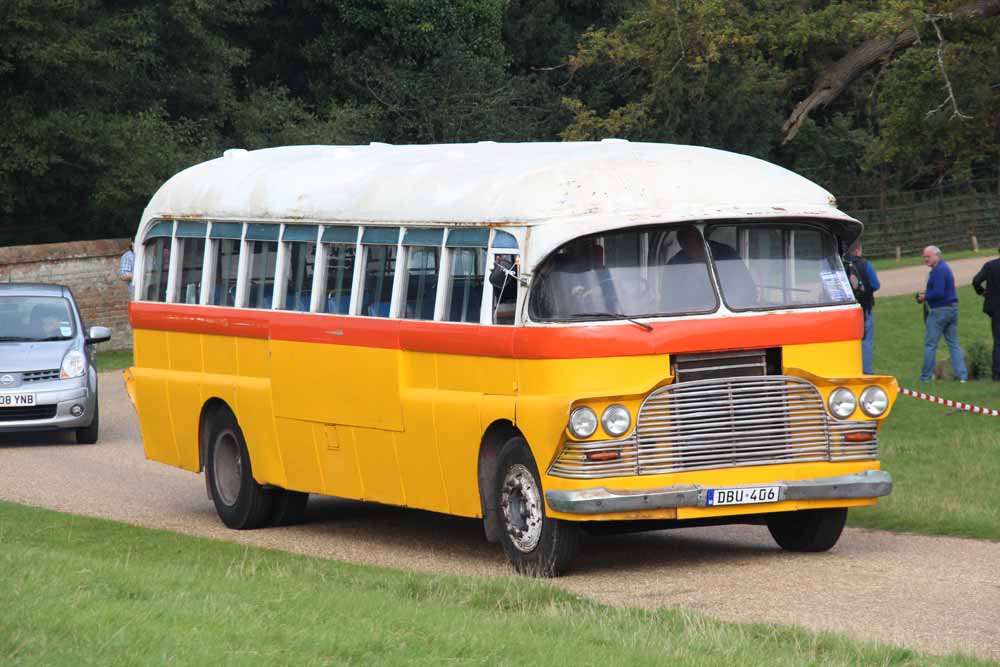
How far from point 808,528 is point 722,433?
A: 4.63ft

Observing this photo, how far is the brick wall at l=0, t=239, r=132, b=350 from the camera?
36281mm

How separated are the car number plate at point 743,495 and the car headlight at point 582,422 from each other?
0.81 m

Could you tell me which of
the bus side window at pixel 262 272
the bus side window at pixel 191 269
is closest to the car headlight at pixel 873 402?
the bus side window at pixel 262 272

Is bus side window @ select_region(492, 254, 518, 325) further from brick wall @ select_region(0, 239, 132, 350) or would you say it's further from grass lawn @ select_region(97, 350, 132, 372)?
brick wall @ select_region(0, 239, 132, 350)

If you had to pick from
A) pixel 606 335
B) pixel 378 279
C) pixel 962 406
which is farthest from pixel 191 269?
→ pixel 962 406

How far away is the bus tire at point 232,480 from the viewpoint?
50.6ft

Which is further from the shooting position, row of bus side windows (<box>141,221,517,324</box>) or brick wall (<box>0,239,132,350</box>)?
brick wall (<box>0,239,132,350</box>)

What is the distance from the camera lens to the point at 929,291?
25.5 metres

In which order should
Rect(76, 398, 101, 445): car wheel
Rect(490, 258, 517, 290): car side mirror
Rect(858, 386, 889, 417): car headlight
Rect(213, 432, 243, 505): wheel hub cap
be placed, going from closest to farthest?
Rect(490, 258, 517, 290): car side mirror < Rect(858, 386, 889, 417): car headlight < Rect(213, 432, 243, 505): wheel hub cap < Rect(76, 398, 101, 445): car wheel

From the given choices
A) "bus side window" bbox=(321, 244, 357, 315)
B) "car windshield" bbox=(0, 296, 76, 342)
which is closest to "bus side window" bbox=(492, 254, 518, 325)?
"bus side window" bbox=(321, 244, 357, 315)

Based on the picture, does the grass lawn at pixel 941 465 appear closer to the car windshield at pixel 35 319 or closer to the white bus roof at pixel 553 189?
the white bus roof at pixel 553 189

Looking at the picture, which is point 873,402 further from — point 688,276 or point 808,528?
point 688,276

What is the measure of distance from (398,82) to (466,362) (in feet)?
130

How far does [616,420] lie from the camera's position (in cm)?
1141
